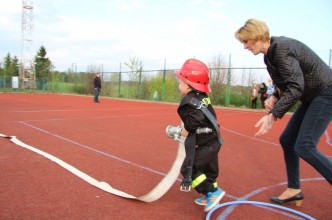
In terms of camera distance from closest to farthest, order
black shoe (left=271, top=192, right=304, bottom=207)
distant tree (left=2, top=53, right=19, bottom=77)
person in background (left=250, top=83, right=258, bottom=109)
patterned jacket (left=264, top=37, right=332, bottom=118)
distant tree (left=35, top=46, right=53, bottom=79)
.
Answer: patterned jacket (left=264, top=37, right=332, bottom=118)
black shoe (left=271, top=192, right=304, bottom=207)
person in background (left=250, top=83, right=258, bottom=109)
distant tree (left=2, top=53, right=19, bottom=77)
distant tree (left=35, top=46, right=53, bottom=79)

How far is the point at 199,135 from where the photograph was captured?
3.24 meters

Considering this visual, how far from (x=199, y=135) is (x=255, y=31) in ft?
3.74

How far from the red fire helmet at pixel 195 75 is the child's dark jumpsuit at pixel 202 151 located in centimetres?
8

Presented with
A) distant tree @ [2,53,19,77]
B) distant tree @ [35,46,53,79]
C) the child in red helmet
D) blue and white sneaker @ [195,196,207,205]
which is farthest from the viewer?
distant tree @ [35,46,53,79]

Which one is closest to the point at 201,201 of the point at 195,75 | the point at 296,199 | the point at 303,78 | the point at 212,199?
the point at 212,199

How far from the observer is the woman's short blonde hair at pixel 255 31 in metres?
2.98

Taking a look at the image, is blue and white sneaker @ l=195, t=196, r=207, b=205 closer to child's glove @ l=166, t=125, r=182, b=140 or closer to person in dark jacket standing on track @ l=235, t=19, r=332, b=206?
child's glove @ l=166, t=125, r=182, b=140

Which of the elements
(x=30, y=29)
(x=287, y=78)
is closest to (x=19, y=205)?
(x=287, y=78)

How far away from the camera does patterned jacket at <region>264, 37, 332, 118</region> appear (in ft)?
9.15

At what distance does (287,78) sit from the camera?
282 cm

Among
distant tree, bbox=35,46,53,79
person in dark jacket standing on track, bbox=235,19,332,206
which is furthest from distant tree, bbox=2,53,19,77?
person in dark jacket standing on track, bbox=235,19,332,206

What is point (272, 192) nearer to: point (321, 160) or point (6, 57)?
point (321, 160)

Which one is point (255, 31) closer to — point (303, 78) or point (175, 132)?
point (303, 78)

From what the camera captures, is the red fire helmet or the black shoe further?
the black shoe
